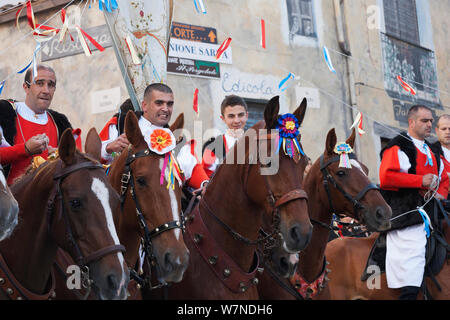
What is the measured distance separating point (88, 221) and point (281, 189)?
4.38 ft

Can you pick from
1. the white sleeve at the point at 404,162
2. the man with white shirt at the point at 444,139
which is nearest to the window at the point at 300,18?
the man with white shirt at the point at 444,139

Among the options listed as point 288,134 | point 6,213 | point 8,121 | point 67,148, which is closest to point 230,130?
point 288,134

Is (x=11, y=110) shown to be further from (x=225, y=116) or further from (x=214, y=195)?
(x=225, y=116)

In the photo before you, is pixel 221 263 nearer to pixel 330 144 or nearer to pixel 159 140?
pixel 159 140

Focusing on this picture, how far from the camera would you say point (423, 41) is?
50.3 feet

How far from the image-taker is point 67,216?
3.40 meters

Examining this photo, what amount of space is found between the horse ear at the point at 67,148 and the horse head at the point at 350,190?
2628 millimetres

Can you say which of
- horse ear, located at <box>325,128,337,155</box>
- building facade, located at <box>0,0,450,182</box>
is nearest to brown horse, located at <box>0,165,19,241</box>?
horse ear, located at <box>325,128,337,155</box>

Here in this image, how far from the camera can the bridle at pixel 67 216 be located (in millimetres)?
3279

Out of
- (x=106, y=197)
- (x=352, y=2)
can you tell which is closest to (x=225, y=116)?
(x=106, y=197)

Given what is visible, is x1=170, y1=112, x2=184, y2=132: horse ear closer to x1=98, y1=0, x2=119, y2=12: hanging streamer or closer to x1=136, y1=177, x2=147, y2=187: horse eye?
x1=136, y1=177, x2=147, y2=187: horse eye

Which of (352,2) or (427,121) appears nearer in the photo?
(427,121)

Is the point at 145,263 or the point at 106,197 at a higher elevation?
the point at 106,197
